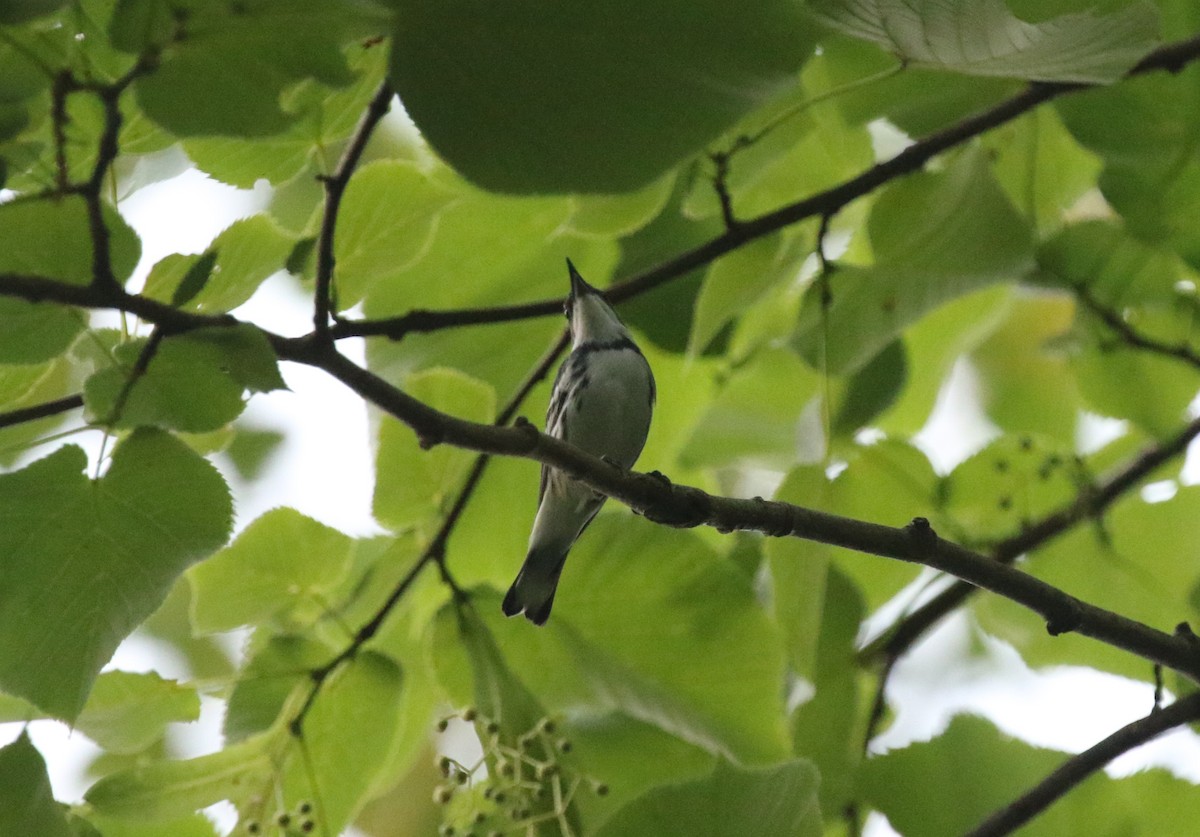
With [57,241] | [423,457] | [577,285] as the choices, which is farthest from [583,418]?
[57,241]

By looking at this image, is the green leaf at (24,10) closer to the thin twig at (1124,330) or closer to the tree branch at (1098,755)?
the tree branch at (1098,755)

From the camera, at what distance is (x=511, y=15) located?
0.57 m

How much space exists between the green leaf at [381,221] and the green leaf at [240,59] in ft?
1.06

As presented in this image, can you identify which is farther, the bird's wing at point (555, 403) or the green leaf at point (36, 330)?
the bird's wing at point (555, 403)

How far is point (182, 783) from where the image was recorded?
1.01 meters

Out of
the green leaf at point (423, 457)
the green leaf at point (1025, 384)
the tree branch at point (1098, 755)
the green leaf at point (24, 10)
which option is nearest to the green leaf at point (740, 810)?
the tree branch at point (1098, 755)

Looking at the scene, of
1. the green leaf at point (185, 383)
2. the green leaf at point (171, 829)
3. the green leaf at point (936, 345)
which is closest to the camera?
the green leaf at point (185, 383)

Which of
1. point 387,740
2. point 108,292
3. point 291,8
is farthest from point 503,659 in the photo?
point 291,8

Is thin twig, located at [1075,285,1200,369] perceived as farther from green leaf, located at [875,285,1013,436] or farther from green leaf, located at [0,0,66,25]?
green leaf, located at [0,0,66,25]

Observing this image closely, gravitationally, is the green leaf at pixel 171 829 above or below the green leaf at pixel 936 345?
above

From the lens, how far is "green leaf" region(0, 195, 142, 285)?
2.22 ft

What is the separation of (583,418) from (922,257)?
0.41 metres

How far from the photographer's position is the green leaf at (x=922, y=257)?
3.73 ft

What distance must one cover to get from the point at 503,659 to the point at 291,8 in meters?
0.69
